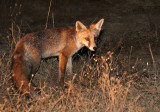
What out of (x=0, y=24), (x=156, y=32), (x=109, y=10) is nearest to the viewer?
(x=156, y=32)

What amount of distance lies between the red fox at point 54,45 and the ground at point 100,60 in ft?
1.10

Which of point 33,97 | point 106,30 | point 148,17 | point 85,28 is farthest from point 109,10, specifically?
point 33,97

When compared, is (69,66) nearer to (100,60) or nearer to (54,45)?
(54,45)

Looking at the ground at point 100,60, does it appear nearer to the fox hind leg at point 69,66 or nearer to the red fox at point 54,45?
the fox hind leg at point 69,66

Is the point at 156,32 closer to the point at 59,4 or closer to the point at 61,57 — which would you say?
the point at 61,57

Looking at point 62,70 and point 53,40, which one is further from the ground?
point 53,40

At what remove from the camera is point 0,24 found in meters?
8.81

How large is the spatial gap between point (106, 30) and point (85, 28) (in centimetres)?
276

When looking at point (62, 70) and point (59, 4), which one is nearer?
point (62, 70)

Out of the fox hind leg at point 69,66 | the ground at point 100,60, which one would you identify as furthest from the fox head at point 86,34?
the fox hind leg at point 69,66

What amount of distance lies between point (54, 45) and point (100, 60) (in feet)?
3.60

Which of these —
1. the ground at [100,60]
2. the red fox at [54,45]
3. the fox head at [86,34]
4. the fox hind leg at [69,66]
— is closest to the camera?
the ground at [100,60]

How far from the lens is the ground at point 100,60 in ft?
13.8

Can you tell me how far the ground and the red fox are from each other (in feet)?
1.10
